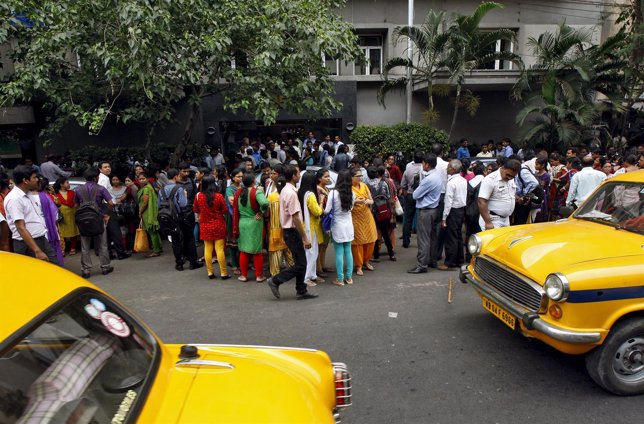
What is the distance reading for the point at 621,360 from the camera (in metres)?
3.58


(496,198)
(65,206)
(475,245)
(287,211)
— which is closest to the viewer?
(475,245)

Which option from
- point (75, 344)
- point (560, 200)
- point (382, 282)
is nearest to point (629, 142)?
point (560, 200)

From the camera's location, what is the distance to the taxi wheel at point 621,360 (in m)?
3.50

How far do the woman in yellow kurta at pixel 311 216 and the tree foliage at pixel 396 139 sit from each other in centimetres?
720

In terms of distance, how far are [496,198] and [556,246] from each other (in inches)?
91.9

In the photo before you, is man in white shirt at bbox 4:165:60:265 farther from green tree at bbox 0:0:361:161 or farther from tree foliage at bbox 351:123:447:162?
tree foliage at bbox 351:123:447:162

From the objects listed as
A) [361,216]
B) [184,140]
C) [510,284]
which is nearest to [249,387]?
[510,284]

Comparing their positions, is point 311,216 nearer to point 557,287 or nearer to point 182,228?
point 182,228

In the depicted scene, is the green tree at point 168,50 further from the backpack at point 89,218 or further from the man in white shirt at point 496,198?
the man in white shirt at point 496,198

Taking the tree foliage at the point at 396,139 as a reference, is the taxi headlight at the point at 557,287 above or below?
below

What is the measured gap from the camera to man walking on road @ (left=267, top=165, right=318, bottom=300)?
569 cm

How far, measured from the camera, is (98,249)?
7.38 m

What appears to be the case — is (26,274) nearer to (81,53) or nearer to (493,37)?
(81,53)

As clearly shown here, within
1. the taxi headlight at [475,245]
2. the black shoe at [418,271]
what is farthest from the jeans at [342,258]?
the taxi headlight at [475,245]
